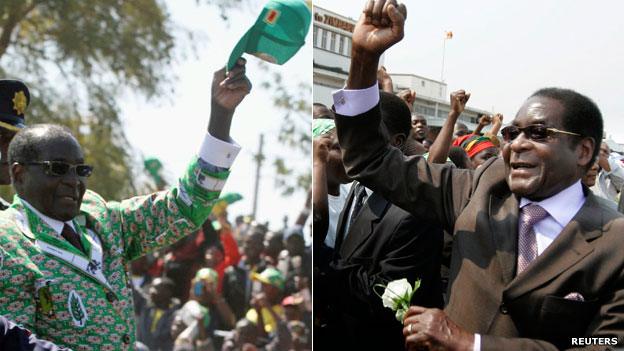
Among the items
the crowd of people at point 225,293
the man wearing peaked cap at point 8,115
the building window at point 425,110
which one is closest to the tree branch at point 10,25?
the crowd of people at point 225,293

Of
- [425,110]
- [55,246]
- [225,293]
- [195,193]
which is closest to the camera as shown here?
[55,246]

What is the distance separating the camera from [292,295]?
9.51 meters

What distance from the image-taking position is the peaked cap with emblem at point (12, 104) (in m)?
4.61

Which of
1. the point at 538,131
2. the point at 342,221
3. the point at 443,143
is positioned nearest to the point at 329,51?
the point at 443,143

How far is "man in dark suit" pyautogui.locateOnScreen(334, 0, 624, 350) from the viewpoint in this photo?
2.96 m

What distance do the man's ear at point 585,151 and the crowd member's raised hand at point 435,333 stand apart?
74 cm

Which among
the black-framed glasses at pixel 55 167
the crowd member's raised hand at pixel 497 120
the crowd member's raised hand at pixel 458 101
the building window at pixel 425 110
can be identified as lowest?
the building window at pixel 425 110

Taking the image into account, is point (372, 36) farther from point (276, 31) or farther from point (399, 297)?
point (399, 297)

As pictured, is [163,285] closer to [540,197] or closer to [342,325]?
[342,325]

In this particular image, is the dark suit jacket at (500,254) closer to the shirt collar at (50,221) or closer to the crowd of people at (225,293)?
the shirt collar at (50,221)

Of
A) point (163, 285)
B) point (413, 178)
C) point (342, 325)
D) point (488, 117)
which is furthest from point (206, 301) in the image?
point (413, 178)

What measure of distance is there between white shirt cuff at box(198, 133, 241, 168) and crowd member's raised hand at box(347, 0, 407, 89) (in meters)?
0.82

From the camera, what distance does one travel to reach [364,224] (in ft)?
13.2

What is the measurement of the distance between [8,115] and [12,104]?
0.27 ft
